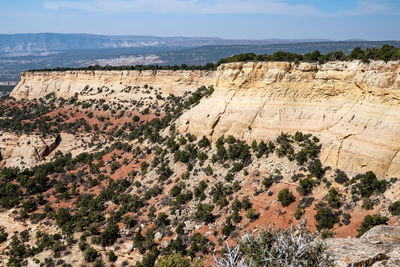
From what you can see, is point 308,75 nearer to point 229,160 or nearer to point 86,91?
point 229,160

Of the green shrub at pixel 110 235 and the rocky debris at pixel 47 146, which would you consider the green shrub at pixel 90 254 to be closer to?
the green shrub at pixel 110 235

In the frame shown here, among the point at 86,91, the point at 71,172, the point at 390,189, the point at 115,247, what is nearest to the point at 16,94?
the point at 86,91

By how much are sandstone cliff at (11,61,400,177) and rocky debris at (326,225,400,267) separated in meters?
11.6

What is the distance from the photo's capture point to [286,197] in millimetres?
27156

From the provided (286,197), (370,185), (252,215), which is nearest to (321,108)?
(370,185)

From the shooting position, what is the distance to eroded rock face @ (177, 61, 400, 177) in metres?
25.0

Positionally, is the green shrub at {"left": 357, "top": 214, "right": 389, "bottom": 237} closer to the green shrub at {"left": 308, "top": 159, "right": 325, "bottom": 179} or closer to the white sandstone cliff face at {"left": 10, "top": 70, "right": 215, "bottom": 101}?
the green shrub at {"left": 308, "top": 159, "right": 325, "bottom": 179}

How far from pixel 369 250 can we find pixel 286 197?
1420 cm

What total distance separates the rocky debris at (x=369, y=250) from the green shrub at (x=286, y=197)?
11.1 m

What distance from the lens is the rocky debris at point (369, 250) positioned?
11836mm

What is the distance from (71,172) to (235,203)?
3483cm

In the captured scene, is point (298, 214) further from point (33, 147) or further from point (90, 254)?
point (33, 147)

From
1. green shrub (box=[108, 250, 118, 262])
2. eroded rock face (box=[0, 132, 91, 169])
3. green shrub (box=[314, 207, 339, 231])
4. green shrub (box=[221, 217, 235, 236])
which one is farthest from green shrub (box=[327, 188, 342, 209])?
eroded rock face (box=[0, 132, 91, 169])

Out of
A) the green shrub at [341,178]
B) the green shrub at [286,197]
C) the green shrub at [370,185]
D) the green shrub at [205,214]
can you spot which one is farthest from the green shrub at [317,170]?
the green shrub at [205,214]
